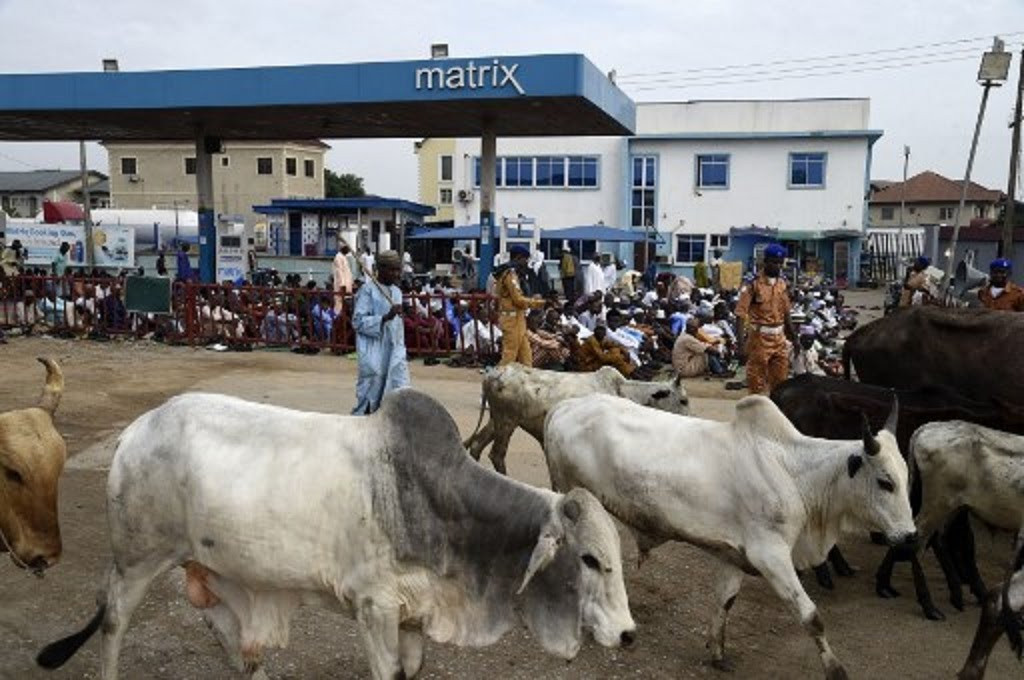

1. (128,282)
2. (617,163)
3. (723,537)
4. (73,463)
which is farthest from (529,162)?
(723,537)

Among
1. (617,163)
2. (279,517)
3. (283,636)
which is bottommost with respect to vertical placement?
(283,636)

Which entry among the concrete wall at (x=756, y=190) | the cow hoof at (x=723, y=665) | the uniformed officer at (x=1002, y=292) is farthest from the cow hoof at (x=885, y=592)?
the concrete wall at (x=756, y=190)

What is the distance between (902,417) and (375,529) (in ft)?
11.6

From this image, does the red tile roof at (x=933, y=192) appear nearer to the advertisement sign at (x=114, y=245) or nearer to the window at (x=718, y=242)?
the window at (x=718, y=242)

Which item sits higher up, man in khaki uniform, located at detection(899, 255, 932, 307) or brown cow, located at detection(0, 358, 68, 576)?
man in khaki uniform, located at detection(899, 255, 932, 307)

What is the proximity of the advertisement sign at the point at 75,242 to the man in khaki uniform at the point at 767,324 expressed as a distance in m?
14.7

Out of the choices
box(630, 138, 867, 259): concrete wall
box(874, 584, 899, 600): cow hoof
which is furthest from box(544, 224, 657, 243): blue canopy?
box(874, 584, 899, 600): cow hoof

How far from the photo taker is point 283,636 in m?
3.62

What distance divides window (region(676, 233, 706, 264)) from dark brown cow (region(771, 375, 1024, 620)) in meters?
27.5

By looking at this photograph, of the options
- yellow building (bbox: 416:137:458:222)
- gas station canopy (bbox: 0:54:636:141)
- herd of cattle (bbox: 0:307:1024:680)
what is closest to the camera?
herd of cattle (bbox: 0:307:1024:680)

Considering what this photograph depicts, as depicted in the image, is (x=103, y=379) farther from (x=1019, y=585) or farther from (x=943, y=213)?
(x=943, y=213)

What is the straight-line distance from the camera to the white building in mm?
30953

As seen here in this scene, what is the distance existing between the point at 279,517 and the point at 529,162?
30.9 meters

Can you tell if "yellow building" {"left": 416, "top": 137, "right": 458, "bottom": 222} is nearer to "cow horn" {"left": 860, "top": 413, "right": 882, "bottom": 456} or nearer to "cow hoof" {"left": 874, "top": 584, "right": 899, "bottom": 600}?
"cow hoof" {"left": 874, "top": 584, "right": 899, "bottom": 600}
